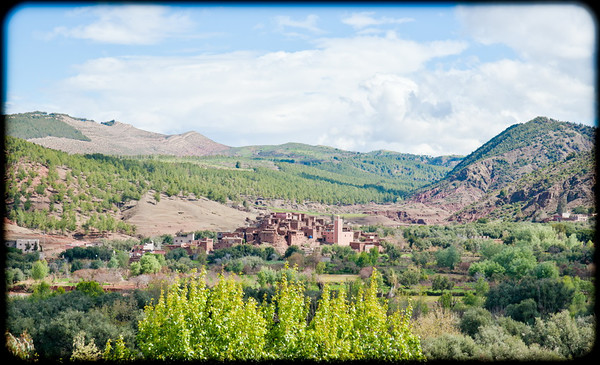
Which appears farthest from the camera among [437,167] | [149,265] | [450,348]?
[437,167]

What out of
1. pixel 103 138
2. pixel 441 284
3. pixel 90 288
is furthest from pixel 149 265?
pixel 103 138

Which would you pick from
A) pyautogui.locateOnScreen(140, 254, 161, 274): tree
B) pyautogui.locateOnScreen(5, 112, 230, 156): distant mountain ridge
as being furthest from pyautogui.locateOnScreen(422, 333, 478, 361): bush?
pyautogui.locateOnScreen(5, 112, 230, 156): distant mountain ridge

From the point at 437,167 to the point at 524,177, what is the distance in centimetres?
11241

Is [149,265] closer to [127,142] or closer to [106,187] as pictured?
[106,187]

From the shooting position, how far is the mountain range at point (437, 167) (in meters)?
56.1

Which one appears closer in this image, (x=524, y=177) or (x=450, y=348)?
(x=450, y=348)

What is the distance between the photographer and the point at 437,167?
180 meters

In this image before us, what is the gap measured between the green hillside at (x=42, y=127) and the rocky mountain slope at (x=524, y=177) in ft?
270

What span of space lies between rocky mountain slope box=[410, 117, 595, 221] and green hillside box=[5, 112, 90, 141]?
270ft

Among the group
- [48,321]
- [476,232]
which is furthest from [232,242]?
[48,321]

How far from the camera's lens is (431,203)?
82312 mm

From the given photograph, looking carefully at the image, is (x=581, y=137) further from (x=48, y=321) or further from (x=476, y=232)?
(x=48, y=321)

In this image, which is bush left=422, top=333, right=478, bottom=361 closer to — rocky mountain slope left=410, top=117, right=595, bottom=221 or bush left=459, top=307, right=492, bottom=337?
bush left=459, top=307, right=492, bottom=337

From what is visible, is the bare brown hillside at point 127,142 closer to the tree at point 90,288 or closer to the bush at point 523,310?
the tree at point 90,288
